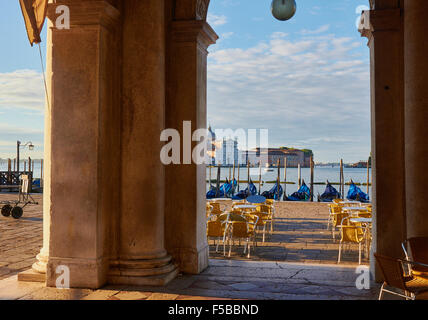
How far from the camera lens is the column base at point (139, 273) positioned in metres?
4.74

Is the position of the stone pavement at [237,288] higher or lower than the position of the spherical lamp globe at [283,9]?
lower

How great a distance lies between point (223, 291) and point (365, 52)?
12.0 ft

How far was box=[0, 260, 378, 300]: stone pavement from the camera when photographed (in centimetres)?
434

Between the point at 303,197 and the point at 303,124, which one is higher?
the point at 303,124

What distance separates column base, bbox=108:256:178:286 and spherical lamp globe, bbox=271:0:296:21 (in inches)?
140

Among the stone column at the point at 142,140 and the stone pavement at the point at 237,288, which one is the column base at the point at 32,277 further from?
the stone column at the point at 142,140

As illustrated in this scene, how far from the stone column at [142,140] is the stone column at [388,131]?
2.60 metres

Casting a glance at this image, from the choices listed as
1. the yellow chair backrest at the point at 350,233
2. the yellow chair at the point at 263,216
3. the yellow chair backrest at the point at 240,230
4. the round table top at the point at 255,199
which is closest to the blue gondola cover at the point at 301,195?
the round table top at the point at 255,199

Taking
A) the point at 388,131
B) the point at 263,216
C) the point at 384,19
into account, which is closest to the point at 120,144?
the point at 388,131

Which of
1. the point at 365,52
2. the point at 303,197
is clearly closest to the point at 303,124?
the point at 303,197

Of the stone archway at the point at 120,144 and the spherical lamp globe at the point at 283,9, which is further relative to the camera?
the spherical lamp globe at the point at 283,9
